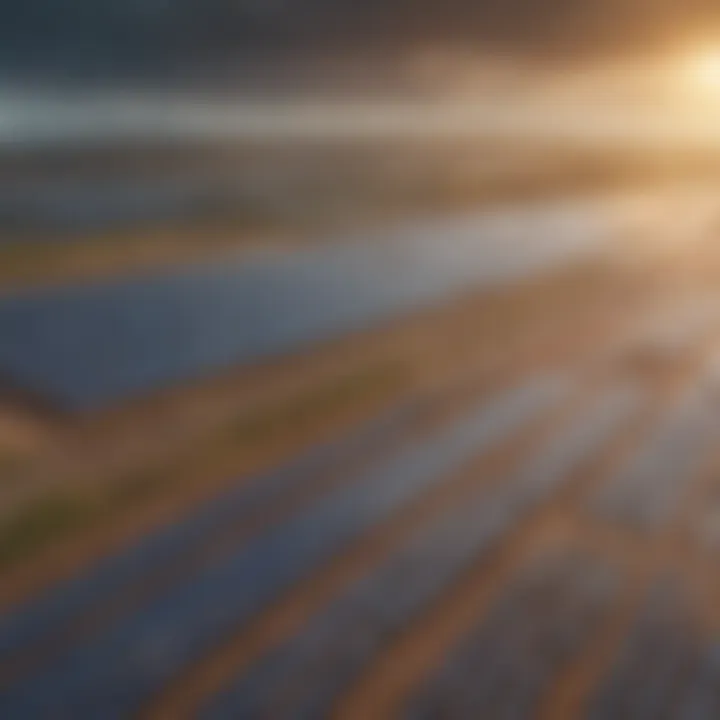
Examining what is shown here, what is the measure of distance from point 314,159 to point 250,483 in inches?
13.7

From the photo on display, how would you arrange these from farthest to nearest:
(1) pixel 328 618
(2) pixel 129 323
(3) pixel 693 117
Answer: (3) pixel 693 117, (2) pixel 129 323, (1) pixel 328 618

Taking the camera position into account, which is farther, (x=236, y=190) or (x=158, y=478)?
(x=236, y=190)

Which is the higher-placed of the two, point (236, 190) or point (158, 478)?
point (236, 190)

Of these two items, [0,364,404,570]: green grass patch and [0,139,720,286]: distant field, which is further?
[0,139,720,286]: distant field

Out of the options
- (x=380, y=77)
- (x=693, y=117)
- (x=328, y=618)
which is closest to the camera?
(x=328, y=618)

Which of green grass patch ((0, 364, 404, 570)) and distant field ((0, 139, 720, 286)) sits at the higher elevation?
distant field ((0, 139, 720, 286))

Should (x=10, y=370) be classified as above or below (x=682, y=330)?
above

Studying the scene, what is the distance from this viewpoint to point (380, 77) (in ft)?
2.49

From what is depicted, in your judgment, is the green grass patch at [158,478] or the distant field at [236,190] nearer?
the green grass patch at [158,478]

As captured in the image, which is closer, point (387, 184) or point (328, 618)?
point (328, 618)

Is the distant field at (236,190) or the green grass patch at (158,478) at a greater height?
the distant field at (236,190)

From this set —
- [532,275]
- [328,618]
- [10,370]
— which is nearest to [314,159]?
[532,275]

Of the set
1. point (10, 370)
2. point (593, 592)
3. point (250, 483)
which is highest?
point (10, 370)

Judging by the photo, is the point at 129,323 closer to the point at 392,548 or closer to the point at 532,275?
the point at 392,548
